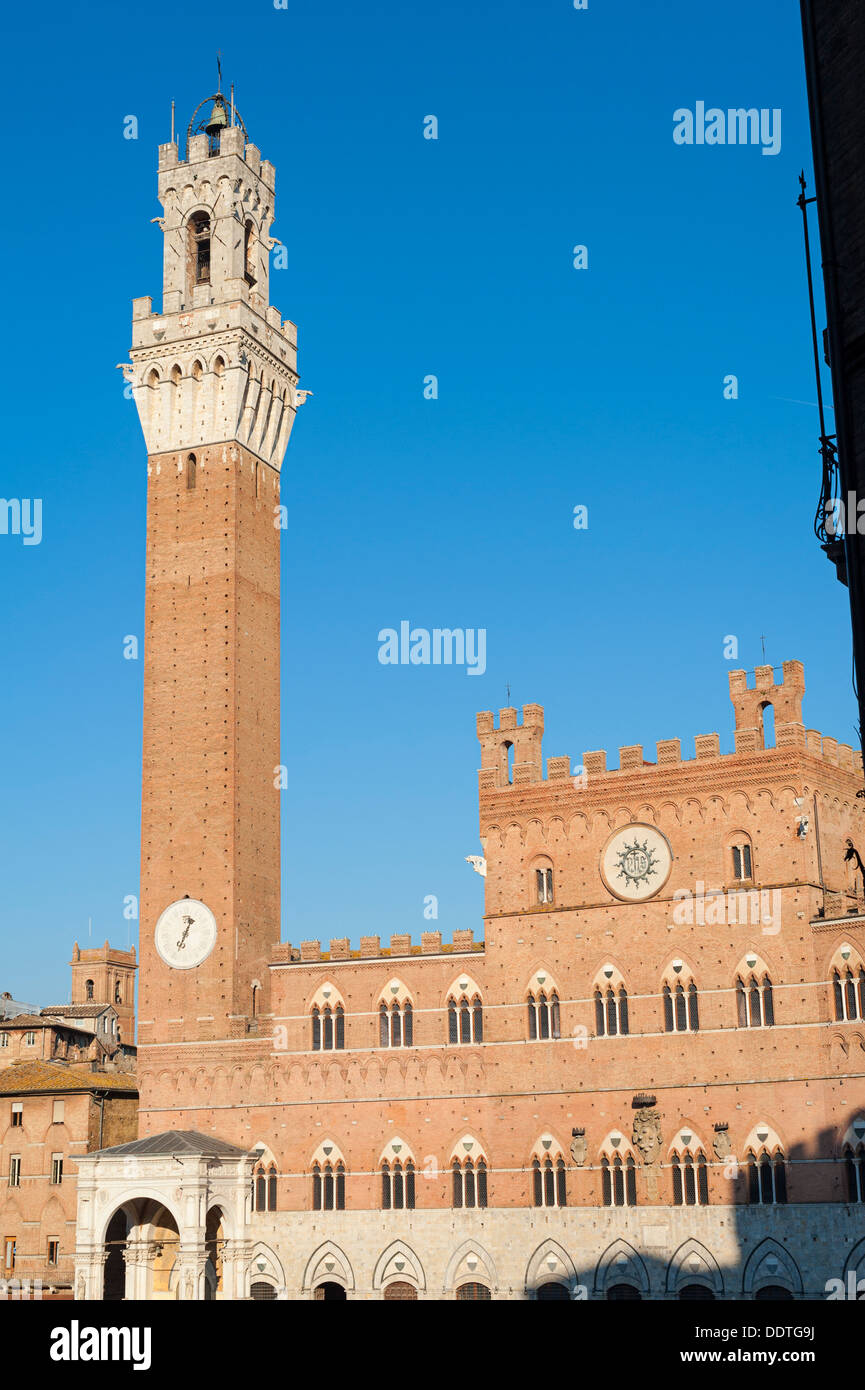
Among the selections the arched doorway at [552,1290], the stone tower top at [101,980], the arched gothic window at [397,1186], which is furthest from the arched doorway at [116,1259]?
the stone tower top at [101,980]

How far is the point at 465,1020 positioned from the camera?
167 ft

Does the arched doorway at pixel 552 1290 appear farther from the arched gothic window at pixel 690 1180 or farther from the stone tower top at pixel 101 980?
the stone tower top at pixel 101 980

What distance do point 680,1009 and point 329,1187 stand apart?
1312cm

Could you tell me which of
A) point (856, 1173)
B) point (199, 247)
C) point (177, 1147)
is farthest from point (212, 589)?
point (856, 1173)

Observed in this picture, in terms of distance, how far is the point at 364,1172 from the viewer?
1978 inches

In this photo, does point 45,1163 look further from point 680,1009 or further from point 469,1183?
point 680,1009

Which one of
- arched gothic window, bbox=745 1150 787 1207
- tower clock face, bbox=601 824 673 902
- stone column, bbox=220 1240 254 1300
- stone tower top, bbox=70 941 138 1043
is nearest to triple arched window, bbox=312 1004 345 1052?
stone column, bbox=220 1240 254 1300

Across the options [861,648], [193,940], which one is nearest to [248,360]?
[193,940]

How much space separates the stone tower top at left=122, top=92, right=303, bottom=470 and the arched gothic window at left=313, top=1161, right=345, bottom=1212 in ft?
87.4

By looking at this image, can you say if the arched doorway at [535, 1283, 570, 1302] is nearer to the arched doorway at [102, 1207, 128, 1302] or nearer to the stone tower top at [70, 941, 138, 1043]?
the arched doorway at [102, 1207, 128, 1302]

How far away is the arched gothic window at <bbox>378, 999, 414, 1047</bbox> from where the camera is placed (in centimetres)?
5125
